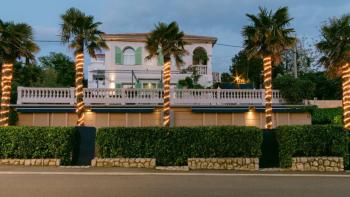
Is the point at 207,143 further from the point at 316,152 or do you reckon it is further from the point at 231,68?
the point at 231,68

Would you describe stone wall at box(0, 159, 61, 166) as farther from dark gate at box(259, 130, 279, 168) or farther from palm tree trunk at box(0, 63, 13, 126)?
dark gate at box(259, 130, 279, 168)

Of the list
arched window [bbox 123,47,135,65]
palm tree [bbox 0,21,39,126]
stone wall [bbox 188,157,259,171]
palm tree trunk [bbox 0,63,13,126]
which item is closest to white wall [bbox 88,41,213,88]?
arched window [bbox 123,47,135,65]

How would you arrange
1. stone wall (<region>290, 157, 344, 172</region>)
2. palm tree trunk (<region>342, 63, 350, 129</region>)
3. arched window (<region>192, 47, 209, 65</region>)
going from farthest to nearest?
arched window (<region>192, 47, 209, 65</region>)
palm tree trunk (<region>342, 63, 350, 129</region>)
stone wall (<region>290, 157, 344, 172</region>)

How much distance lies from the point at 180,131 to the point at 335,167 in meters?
6.91

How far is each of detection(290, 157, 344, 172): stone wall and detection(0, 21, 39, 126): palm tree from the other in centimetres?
1396

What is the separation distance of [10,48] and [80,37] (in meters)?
3.53

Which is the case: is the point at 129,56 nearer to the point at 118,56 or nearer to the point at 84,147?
the point at 118,56

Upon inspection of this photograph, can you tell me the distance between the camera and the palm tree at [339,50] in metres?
19.8

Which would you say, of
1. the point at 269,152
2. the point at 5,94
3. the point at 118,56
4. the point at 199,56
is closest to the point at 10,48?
the point at 5,94

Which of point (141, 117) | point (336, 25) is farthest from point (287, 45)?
point (141, 117)

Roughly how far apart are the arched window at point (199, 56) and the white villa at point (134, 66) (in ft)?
0.33

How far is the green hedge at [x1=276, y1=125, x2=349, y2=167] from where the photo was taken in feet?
55.9

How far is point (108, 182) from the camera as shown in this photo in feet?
41.2

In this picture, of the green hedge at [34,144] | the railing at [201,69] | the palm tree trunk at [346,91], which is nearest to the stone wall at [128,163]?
the green hedge at [34,144]
